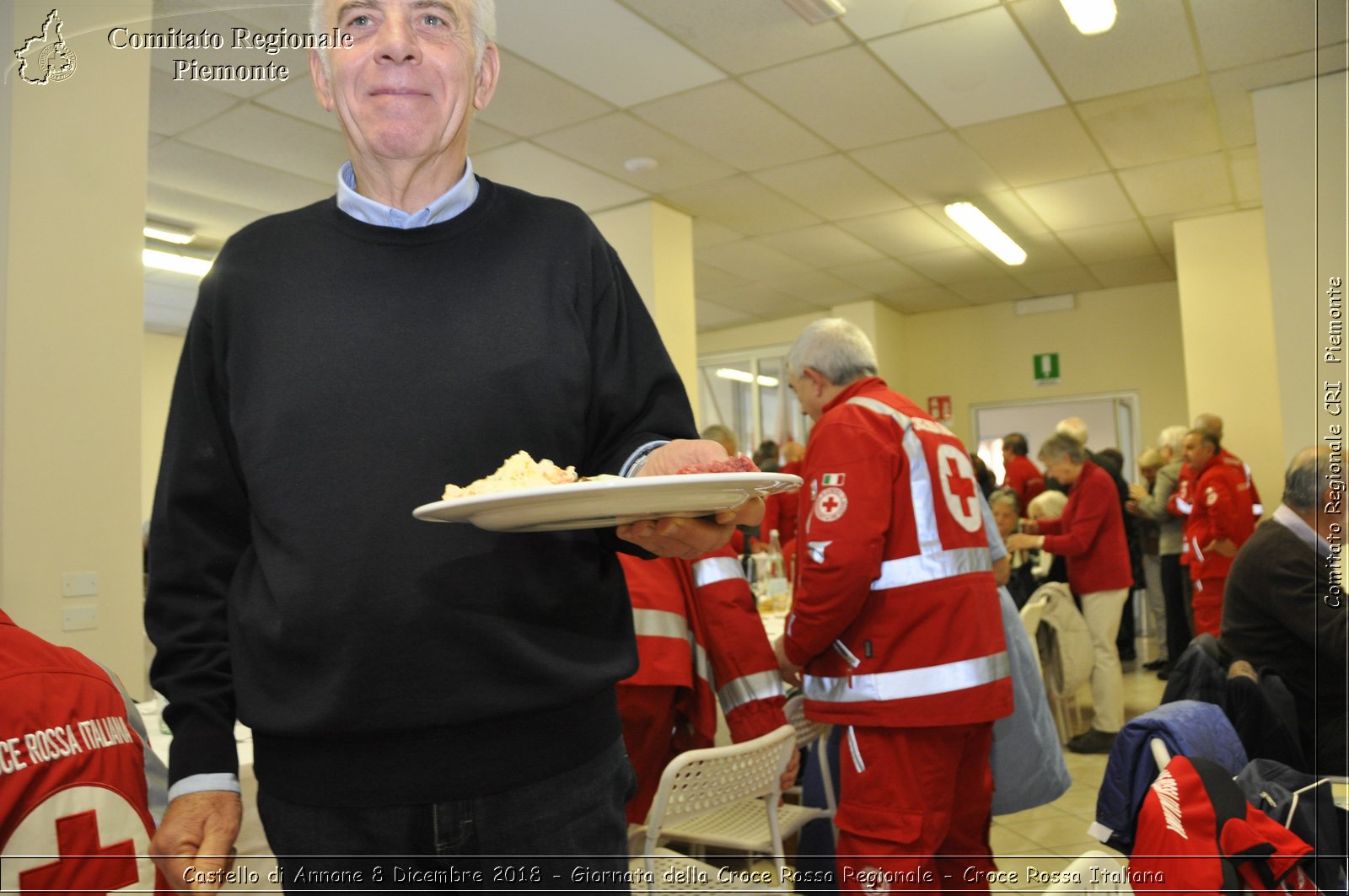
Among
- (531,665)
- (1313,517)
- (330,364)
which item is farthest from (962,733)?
(330,364)

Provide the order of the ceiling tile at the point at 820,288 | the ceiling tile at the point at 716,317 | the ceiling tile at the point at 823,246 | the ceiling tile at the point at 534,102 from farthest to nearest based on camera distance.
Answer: the ceiling tile at the point at 716,317, the ceiling tile at the point at 820,288, the ceiling tile at the point at 823,246, the ceiling tile at the point at 534,102

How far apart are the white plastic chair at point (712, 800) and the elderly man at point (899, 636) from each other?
181 millimetres

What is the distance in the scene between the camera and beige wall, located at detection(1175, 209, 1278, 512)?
661cm

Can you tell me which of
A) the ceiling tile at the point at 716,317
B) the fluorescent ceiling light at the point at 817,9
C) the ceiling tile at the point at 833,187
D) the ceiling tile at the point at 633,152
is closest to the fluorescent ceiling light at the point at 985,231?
the ceiling tile at the point at 833,187

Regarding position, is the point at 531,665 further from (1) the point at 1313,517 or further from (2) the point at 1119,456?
(2) the point at 1119,456

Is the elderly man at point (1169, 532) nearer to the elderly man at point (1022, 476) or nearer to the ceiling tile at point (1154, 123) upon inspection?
the elderly man at point (1022, 476)

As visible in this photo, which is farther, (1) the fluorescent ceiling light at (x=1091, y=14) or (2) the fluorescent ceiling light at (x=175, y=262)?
(2) the fluorescent ceiling light at (x=175, y=262)

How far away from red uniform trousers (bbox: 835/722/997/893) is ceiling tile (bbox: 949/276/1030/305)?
7.54 m

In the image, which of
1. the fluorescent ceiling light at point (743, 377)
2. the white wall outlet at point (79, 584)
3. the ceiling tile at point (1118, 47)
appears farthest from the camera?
the fluorescent ceiling light at point (743, 377)

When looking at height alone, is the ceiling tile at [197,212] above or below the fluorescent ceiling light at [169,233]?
above

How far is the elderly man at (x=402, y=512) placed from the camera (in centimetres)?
88

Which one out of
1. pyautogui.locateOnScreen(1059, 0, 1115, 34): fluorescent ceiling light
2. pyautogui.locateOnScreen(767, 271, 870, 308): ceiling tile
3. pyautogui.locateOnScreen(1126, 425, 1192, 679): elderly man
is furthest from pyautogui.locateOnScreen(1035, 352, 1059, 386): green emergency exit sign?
pyautogui.locateOnScreen(1059, 0, 1115, 34): fluorescent ceiling light

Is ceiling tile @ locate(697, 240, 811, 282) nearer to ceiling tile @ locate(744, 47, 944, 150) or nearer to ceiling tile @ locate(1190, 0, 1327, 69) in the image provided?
ceiling tile @ locate(744, 47, 944, 150)

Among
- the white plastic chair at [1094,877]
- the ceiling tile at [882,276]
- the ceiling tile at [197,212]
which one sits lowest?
the white plastic chair at [1094,877]
